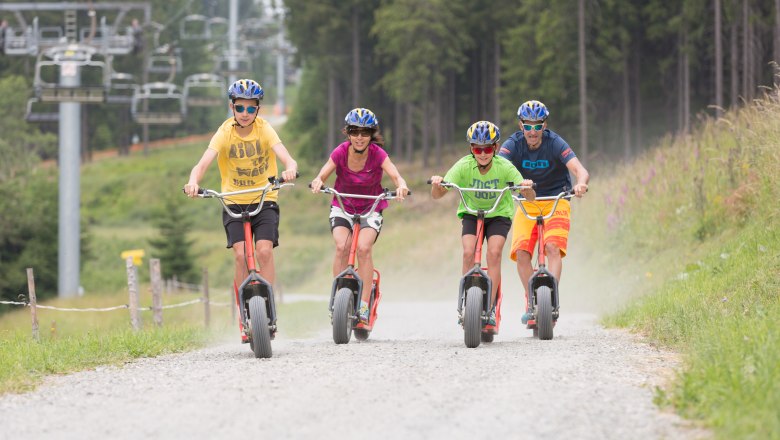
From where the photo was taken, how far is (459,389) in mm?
7773

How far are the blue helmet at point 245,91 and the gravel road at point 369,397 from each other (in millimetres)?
2336

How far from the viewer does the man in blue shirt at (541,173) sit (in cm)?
1209

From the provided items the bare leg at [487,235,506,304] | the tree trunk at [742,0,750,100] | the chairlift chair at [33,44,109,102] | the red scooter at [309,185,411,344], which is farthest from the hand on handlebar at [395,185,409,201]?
the tree trunk at [742,0,750,100]

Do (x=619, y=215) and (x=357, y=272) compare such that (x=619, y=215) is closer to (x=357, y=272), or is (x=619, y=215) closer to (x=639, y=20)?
(x=357, y=272)

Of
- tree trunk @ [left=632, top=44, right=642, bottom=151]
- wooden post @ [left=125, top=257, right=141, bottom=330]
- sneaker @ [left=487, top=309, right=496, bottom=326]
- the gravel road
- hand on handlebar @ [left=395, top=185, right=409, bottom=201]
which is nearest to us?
the gravel road

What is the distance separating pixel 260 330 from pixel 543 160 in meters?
3.80

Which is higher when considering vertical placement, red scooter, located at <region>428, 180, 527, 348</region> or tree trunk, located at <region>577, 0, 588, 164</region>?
tree trunk, located at <region>577, 0, 588, 164</region>

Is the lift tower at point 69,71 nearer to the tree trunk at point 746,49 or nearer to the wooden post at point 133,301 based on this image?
the tree trunk at point 746,49

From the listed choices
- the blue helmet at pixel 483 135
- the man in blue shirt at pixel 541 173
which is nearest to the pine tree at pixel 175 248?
Answer: the man in blue shirt at pixel 541 173

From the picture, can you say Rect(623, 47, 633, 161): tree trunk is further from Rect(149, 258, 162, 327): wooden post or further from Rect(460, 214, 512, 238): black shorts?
Rect(460, 214, 512, 238): black shorts

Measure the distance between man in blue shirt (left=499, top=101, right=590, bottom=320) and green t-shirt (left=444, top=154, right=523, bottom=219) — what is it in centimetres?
59

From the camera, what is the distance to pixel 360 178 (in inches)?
470

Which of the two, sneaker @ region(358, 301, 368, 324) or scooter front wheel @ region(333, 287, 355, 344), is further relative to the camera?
sneaker @ region(358, 301, 368, 324)

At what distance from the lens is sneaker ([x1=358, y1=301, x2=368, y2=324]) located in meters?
11.8
